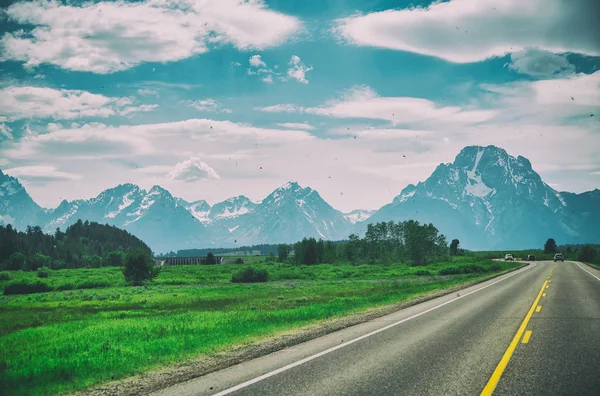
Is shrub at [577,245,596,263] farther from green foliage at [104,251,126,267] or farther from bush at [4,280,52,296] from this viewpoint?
green foliage at [104,251,126,267]

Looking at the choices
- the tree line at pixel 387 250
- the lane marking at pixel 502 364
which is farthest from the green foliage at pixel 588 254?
the lane marking at pixel 502 364

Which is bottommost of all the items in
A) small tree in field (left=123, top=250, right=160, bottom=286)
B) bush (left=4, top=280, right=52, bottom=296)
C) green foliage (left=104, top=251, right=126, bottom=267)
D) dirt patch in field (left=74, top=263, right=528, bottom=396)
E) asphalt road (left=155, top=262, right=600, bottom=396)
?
green foliage (left=104, top=251, right=126, bottom=267)

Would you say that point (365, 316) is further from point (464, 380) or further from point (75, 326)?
point (75, 326)

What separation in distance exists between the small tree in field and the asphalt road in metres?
64.6

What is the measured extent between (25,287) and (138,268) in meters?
16.3

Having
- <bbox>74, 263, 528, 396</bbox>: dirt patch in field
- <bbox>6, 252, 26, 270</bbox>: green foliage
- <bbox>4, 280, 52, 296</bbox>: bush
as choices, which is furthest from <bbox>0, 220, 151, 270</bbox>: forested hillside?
<bbox>74, 263, 528, 396</bbox>: dirt patch in field

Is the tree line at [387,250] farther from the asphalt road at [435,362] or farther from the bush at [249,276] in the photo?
the asphalt road at [435,362]

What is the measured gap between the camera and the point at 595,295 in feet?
89.6

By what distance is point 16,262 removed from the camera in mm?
152375

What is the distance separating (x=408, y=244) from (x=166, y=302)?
388 ft

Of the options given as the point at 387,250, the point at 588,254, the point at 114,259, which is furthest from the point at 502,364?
the point at 114,259

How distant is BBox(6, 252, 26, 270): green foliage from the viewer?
5969 inches

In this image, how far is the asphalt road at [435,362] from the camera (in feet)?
29.2

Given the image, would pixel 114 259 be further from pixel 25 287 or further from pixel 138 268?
pixel 25 287
